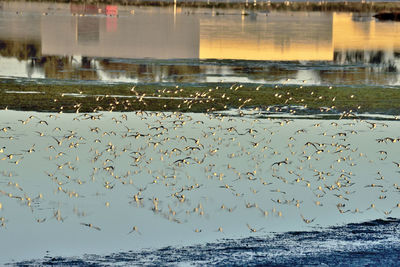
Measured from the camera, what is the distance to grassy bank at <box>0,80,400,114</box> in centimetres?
3002

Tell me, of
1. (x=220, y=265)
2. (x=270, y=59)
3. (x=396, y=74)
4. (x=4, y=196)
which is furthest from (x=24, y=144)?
(x=270, y=59)

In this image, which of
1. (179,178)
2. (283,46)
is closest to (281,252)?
(179,178)

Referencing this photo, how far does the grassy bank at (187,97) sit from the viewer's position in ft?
98.5

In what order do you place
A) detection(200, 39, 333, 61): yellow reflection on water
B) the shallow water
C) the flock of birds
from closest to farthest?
the shallow water → the flock of birds → detection(200, 39, 333, 61): yellow reflection on water

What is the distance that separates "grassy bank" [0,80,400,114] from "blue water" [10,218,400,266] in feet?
49.8

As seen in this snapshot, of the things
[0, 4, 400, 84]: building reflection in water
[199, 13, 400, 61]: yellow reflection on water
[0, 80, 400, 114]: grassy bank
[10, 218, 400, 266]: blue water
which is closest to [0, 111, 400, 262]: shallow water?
[10, 218, 400, 266]: blue water

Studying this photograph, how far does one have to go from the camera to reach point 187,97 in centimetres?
3231

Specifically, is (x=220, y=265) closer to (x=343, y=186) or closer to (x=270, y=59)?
(x=343, y=186)

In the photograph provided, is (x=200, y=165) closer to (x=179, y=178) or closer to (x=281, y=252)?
(x=179, y=178)

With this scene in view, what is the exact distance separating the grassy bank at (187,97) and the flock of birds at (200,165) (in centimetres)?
147

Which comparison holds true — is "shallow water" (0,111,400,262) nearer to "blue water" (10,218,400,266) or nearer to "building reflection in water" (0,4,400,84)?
"blue water" (10,218,400,266)

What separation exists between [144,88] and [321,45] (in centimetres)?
3466

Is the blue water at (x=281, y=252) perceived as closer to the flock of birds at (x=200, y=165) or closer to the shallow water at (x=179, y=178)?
the shallow water at (x=179, y=178)

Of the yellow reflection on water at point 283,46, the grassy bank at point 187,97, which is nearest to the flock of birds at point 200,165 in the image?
the grassy bank at point 187,97
